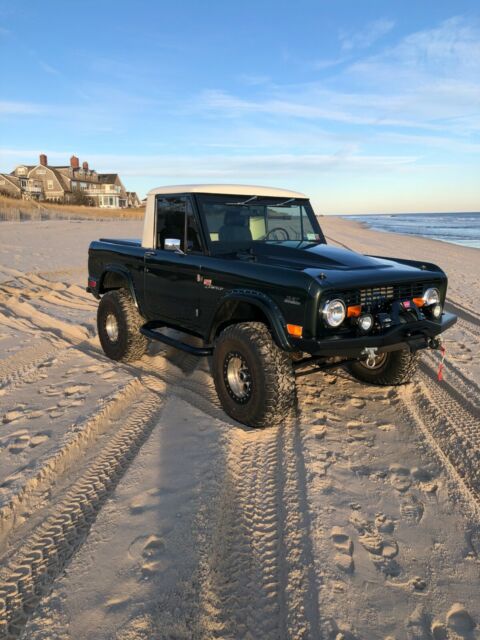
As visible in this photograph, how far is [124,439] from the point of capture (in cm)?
371

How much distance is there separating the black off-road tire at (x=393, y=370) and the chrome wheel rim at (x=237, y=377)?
5.18 feet

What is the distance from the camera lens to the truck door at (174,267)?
4.62 metres

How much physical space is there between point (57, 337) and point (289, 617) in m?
5.45

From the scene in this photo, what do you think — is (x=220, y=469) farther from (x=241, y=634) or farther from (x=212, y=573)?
(x=241, y=634)

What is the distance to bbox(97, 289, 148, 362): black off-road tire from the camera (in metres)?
5.40

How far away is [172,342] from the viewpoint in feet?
15.5

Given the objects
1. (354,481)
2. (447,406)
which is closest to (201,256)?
(354,481)

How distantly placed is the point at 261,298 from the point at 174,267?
1.35 metres

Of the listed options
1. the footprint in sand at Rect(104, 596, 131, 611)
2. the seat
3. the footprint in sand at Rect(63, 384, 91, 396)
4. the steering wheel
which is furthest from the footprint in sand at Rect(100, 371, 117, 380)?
the footprint in sand at Rect(104, 596, 131, 611)

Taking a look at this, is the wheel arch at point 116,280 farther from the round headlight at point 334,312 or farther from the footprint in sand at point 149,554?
the footprint in sand at point 149,554

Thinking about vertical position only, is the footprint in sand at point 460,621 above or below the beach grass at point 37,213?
below

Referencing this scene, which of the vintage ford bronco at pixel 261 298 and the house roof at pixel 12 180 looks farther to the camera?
the house roof at pixel 12 180

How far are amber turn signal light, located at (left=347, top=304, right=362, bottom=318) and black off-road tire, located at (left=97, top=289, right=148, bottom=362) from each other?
8.86ft

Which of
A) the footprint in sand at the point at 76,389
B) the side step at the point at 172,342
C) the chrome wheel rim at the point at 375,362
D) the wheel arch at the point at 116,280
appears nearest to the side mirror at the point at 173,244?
the side step at the point at 172,342
